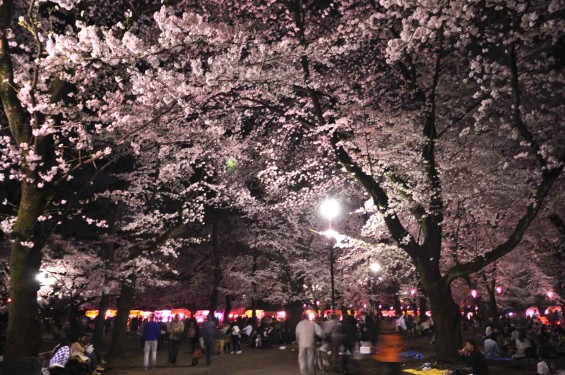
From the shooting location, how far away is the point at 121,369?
15539mm

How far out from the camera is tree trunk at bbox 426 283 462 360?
42.4ft

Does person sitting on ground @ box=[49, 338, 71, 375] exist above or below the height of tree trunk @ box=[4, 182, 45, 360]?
below

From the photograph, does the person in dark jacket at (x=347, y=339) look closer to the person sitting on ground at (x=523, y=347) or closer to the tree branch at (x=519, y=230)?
the tree branch at (x=519, y=230)

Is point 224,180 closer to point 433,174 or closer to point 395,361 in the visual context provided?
point 433,174

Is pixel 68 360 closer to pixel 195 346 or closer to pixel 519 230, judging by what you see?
pixel 195 346

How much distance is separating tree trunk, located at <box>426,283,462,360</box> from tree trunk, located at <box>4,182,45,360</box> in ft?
33.0

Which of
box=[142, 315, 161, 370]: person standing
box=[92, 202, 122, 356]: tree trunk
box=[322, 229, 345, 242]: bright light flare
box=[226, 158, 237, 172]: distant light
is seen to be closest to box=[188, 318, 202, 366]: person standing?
box=[142, 315, 161, 370]: person standing

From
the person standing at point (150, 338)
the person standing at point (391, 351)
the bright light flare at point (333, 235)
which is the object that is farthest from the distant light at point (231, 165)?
the person standing at point (391, 351)

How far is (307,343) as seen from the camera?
440 inches

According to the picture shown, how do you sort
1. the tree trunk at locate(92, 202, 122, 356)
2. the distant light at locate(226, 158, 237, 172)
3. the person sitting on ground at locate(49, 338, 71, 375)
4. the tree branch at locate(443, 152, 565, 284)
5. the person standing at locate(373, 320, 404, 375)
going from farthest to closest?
the distant light at locate(226, 158, 237, 172)
the tree trunk at locate(92, 202, 122, 356)
the tree branch at locate(443, 152, 565, 284)
the person sitting on ground at locate(49, 338, 71, 375)
the person standing at locate(373, 320, 404, 375)

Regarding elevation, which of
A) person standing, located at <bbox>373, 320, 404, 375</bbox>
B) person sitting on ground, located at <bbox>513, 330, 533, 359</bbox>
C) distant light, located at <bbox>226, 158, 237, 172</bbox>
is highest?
distant light, located at <bbox>226, 158, 237, 172</bbox>

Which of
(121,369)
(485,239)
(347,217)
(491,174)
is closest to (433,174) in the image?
(491,174)

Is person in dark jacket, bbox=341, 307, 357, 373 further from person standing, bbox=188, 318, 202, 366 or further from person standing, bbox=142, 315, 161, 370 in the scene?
person standing, bbox=142, 315, 161, 370

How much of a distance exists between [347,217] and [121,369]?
26.1 metres
